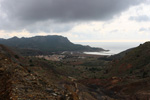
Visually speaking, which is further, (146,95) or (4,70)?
(146,95)

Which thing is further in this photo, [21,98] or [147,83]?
[147,83]

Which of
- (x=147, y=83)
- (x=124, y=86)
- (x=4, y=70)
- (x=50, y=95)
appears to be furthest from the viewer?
(x=124, y=86)

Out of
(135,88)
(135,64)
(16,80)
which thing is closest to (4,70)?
(16,80)

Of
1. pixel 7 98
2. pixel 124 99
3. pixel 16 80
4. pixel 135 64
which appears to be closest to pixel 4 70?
pixel 16 80

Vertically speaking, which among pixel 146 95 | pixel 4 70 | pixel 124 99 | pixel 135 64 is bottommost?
pixel 124 99

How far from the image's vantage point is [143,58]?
121 ft

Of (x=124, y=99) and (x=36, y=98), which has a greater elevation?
(x=36, y=98)

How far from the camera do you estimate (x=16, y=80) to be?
710 cm

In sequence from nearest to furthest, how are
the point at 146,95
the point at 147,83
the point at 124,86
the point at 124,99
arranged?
the point at 146,95 < the point at 124,99 < the point at 147,83 < the point at 124,86

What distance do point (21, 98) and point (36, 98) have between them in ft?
2.45

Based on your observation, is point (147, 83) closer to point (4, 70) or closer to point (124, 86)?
point (124, 86)

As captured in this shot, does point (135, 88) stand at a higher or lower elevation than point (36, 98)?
lower

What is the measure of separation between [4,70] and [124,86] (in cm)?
2113

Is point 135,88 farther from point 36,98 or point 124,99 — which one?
point 36,98
